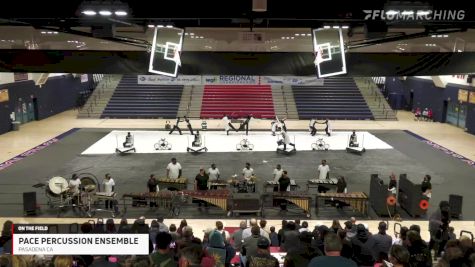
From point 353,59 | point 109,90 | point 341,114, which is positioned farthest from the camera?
point 109,90

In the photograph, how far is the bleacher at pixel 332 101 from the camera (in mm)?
42156

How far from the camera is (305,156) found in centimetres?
2578

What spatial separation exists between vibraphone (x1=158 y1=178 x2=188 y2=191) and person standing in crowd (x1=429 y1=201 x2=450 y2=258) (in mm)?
9337

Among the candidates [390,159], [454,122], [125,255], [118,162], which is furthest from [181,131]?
[125,255]

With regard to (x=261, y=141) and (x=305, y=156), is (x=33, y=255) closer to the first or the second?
(x=305, y=156)

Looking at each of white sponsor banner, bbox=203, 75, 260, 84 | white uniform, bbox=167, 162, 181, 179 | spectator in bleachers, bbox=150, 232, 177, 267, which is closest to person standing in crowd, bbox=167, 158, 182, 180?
white uniform, bbox=167, 162, 181, 179

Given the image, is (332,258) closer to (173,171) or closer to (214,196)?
(214,196)

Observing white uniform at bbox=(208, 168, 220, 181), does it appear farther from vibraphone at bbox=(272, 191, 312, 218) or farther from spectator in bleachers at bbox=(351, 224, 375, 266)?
spectator in bleachers at bbox=(351, 224, 375, 266)

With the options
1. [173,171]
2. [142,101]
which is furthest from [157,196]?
[142,101]

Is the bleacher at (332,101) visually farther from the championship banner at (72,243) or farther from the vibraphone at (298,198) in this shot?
the championship banner at (72,243)

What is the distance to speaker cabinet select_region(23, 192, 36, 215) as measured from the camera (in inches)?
637

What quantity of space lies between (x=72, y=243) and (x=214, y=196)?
359 inches

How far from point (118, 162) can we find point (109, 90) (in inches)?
958

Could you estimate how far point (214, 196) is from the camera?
16.3 metres
